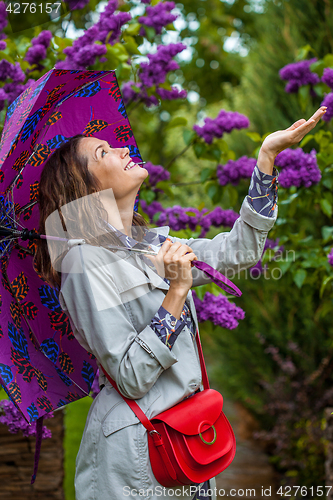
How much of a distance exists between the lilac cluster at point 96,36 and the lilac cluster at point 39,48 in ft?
0.39

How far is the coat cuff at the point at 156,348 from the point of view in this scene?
3.95 feet

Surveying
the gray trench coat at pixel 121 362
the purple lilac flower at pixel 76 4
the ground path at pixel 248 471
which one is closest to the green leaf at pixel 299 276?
the gray trench coat at pixel 121 362

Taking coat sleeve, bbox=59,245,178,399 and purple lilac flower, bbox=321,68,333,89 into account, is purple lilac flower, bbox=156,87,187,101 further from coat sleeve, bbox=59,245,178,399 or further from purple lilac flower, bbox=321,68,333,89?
coat sleeve, bbox=59,245,178,399

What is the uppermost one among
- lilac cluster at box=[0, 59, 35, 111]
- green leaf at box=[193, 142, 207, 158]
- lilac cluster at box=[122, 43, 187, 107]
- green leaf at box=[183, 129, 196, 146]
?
lilac cluster at box=[0, 59, 35, 111]

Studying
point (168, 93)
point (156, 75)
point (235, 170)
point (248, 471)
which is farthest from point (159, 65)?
point (248, 471)

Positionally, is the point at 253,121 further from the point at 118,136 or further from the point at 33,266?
the point at 33,266

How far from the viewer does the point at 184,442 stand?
1.25 metres

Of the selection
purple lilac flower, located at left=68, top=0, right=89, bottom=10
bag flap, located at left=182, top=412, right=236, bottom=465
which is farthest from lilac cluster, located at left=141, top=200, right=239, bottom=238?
purple lilac flower, located at left=68, top=0, right=89, bottom=10

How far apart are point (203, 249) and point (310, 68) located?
58.1 inches

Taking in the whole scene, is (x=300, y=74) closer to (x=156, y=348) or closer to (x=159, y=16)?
(x=159, y=16)

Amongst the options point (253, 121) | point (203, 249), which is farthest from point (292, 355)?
point (203, 249)

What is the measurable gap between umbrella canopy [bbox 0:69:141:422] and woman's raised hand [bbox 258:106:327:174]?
646 mm

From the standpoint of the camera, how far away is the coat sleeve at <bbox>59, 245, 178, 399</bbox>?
1207 millimetres

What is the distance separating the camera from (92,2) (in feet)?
8.80
